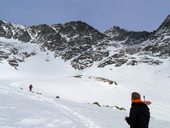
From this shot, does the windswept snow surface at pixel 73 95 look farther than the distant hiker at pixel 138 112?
Yes

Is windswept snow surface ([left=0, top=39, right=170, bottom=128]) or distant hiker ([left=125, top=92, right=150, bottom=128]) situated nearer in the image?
distant hiker ([left=125, top=92, right=150, bottom=128])

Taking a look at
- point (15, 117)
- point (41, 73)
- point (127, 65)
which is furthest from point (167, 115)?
point (41, 73)

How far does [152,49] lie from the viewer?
6983 inches

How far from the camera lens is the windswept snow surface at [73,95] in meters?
19.4

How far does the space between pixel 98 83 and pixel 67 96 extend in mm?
22591

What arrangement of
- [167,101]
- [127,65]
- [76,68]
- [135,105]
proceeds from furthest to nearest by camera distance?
[76,68] < [127,65] < [167,101] < [135,105]

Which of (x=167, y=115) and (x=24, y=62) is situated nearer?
(x=167, y=115)

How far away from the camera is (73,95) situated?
6550cm

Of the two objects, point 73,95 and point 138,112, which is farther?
point 73,95

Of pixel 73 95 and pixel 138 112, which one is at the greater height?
pixel 73 95

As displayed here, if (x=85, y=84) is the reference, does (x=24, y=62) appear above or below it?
above

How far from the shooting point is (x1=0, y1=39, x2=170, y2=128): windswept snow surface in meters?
19.4

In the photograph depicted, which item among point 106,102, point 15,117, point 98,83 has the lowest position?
point 15,117

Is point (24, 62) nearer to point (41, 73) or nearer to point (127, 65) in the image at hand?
point (41, 73)
